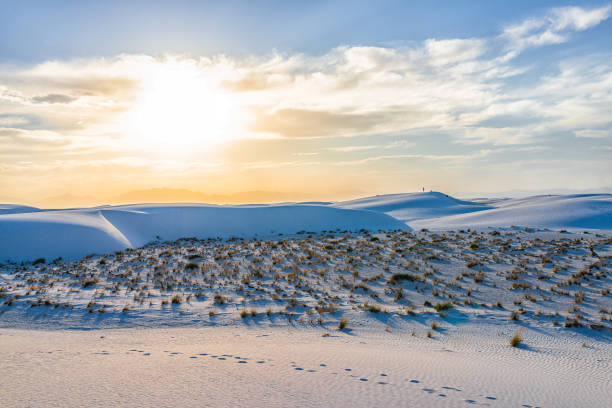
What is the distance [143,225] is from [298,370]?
31597 millimetres

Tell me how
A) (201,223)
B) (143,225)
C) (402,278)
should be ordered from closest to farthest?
1. (402,278)
2. (143,225)
3. (201,223)

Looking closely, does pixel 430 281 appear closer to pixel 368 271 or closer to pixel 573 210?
pixel 368 271

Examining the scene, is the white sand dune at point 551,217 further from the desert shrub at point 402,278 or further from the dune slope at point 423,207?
the desert shrub at point 402,278

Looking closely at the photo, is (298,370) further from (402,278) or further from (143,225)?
(143,225)

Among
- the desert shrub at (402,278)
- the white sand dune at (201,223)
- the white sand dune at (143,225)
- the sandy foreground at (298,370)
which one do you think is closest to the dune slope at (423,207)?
the white sand dune at (201,223)

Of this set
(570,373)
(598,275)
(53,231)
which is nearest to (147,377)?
(570,373)

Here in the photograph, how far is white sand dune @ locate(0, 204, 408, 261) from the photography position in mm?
23719

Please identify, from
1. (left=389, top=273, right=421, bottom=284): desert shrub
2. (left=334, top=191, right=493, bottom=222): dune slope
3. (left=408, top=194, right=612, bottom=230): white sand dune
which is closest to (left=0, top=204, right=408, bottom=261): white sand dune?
(left=408, top=194, right=612, bottom=230): white sand dune

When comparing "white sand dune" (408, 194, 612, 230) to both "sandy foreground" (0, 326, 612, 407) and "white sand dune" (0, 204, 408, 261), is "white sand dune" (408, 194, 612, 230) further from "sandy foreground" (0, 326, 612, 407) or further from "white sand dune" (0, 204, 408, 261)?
"sandy foreground" (0, 326, 612, 407)

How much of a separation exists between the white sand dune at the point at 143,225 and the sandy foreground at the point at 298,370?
17491 millimetres

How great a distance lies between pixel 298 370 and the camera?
5.85m

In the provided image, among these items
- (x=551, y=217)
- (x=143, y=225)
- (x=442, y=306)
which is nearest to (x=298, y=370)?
(x=442, y=306)

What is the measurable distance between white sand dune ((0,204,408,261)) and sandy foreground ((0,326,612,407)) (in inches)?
689

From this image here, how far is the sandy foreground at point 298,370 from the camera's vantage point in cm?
474
